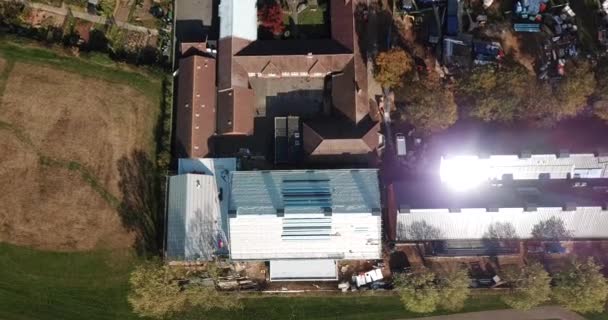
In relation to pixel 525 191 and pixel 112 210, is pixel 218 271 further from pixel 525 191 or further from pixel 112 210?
pixel 525 191

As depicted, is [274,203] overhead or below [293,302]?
overhead

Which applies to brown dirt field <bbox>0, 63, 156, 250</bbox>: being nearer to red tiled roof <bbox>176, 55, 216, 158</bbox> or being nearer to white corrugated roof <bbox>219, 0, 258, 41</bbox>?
red tiled roof <bbox>176, 55, 216, 158</bbox>

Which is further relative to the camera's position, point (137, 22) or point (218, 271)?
point (137, 22)

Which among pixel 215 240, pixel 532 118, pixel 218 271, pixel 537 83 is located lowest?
pixel 218 271

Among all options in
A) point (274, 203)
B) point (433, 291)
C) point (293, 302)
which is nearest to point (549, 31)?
point (433, 291)

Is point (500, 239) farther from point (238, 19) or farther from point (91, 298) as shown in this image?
point (91, 298)

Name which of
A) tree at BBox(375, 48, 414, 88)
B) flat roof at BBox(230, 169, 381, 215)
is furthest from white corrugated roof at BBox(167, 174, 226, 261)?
tree at BBox(375, 48, 414, 88)

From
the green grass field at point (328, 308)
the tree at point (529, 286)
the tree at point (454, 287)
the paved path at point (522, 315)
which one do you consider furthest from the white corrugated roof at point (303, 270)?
the tree at point (529, 286)

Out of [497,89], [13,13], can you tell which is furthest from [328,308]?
[13,13]
